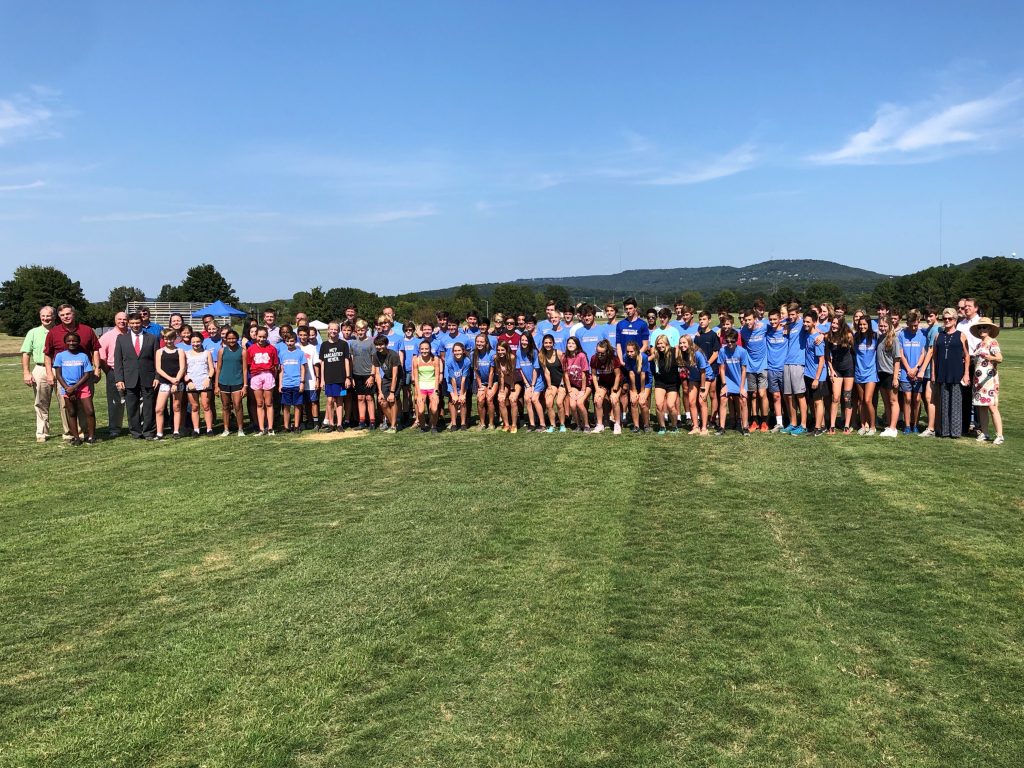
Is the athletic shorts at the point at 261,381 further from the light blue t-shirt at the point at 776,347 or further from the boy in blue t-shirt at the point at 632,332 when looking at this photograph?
the light blue t-shirt at the point at 776,347

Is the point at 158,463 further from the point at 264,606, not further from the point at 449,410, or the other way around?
the point at 264,606

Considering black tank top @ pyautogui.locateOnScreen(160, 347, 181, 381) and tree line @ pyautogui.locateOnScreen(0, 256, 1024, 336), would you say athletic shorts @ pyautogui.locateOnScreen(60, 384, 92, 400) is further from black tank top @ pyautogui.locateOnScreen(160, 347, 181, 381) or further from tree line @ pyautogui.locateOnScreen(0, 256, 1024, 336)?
tree line @ pyautogui.locateOnScreen(0, 256, 1024, 336)

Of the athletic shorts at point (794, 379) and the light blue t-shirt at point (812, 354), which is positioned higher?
the light blue t-shirt at point (812, 354)

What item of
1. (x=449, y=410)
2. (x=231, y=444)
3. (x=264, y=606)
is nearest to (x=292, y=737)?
(x=264, y=606)

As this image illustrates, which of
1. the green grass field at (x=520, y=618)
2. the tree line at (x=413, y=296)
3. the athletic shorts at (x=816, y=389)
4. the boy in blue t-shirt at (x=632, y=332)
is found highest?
the tree line at (x=413, y=296)

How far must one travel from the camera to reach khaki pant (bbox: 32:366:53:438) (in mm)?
11367

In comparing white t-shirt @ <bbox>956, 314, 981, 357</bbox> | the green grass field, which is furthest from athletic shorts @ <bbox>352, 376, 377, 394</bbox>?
white t-shirt @ <bbox>956, 314, 981, 357</bbox>

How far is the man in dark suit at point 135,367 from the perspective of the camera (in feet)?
37.6

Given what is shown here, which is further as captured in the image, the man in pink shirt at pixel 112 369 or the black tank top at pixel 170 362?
the man in pink shirt at pixel 112 369

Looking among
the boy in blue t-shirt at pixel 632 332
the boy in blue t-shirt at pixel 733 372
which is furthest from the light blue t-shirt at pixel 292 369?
the boy in blue t-shirt at pixel 733 372

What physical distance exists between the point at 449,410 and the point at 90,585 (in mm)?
7852

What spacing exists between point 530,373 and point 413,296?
102 metres

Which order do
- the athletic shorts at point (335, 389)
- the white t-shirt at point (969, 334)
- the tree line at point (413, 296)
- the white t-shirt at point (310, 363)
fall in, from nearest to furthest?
1. the white t-shirt at point (969, 334)
2. the athletic shorts at point (335, 389)
3. the white t-shirt at point (310, 363)
4. the tree line at point (413, 296)

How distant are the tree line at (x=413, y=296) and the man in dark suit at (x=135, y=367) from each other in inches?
1324
